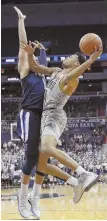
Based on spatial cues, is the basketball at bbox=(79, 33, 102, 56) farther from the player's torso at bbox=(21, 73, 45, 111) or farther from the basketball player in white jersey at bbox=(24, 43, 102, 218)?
the player's torso at bbox=(21, 73, 45, 111)

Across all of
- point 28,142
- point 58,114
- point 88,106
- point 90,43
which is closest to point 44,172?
point 28,142

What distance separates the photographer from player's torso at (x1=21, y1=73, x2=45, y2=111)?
3.88 meters

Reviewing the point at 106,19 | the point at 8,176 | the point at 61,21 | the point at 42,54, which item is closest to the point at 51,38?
the point at 61,21

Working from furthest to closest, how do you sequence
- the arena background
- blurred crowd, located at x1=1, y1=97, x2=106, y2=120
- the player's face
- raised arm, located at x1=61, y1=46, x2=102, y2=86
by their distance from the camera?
1. blurred crowd, located at x1=1, y1=97, x2=106, y2=120
2. the arena background
3. the player's face
4. raised arm, located at x1=61, y1=46, x2=102, y2=86

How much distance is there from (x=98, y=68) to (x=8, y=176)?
6.97 m

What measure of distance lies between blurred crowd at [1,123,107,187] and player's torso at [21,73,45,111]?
8344mm

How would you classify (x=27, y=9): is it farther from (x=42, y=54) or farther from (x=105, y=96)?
(x=42, y=54)

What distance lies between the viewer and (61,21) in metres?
16.7

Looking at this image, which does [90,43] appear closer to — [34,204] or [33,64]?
[33,64]

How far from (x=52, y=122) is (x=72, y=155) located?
11.4 m

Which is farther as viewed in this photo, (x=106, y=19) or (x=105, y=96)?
(x=105, y=96)

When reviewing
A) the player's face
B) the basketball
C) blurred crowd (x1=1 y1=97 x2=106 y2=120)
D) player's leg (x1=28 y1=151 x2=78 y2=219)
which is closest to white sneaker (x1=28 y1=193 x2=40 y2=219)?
player's leg (x1=28 y1=151 x2=78 y2=219)

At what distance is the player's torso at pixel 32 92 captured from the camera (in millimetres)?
3885

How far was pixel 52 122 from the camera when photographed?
376cm
